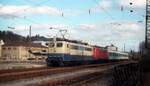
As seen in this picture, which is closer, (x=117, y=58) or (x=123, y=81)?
(x=123, y=81)

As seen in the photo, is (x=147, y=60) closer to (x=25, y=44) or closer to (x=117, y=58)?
(x=117, y=58)

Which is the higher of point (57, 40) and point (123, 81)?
point (57, 40)

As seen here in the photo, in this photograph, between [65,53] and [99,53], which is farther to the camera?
[99,53]

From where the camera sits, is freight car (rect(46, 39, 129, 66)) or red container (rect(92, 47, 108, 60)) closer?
freight car (rect(46, 39, 129, 66))

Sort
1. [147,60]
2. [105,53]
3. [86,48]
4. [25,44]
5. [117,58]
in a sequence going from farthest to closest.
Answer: [25,44] → [117,58] → [105,53] → [86,48] → [147,60]

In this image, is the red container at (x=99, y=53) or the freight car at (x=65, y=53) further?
the red container at (x=99, y=53)

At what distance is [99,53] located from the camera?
67062 millimetres

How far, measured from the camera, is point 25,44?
316 feet

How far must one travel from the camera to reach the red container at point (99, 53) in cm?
6252

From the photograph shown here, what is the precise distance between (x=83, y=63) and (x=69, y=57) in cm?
1005

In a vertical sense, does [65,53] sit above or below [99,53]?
above

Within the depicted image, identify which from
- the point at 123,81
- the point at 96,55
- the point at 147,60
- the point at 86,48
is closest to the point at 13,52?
the point at 96,55

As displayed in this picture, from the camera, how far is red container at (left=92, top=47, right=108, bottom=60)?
2461 inches

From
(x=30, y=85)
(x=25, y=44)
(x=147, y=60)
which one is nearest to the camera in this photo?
(x=30, y=85)
